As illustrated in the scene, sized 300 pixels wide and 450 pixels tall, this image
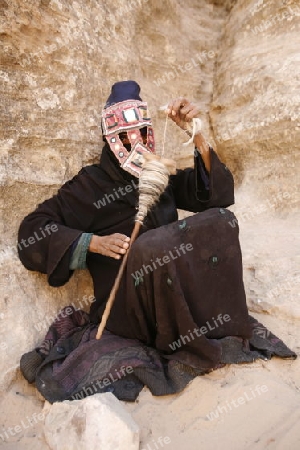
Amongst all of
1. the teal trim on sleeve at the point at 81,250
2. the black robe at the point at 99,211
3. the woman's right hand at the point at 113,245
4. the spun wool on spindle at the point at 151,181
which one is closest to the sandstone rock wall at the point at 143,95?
the black robe at the point at 99,211

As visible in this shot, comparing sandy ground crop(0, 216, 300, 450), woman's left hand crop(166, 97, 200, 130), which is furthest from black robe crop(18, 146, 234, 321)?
sandy ground crop(0, 216, 300, 450)

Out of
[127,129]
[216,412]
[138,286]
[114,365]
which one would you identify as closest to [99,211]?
[127,129]

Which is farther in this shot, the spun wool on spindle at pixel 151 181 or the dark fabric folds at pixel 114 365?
the spun wool on spindle at pixel 151 181

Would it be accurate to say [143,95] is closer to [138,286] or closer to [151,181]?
[151,181]

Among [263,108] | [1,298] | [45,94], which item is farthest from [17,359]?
[263,108]

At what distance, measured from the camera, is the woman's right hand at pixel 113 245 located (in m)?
2.16

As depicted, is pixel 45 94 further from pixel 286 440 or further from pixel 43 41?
pixel 286 440

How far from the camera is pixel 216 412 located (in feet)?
6.16

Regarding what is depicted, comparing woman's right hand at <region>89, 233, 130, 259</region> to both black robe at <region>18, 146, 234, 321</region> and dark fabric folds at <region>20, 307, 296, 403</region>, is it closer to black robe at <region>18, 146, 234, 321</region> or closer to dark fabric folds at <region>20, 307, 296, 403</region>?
black robe at <region>18, 146, 234, 321</region>

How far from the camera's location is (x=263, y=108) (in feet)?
11.9

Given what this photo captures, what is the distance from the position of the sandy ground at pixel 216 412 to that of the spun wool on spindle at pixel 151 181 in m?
0.94

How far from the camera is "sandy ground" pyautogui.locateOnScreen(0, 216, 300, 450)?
68.0 inches

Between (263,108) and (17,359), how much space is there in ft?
9.54

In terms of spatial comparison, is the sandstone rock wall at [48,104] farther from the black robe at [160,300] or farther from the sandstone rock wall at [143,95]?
the black robe at [160,300]
